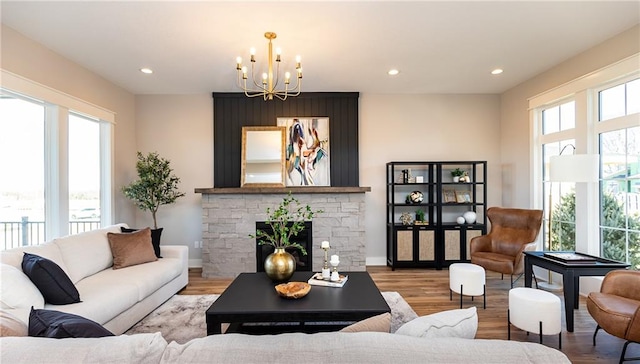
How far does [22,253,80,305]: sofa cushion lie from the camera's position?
2.14 meters

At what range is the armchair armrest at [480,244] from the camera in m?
4.02

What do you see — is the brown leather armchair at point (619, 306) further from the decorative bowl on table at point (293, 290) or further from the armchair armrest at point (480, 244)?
the decorative bowl on table at point (293, 290)

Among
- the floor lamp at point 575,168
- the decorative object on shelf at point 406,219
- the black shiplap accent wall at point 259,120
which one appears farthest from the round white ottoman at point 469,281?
the black shiplap accent wall at point 259,120

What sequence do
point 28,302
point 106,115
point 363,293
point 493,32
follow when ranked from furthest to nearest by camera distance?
point 106,115 → point 493,32 → point 363,293 → point 28,302

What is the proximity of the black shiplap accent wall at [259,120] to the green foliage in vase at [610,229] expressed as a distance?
278 centimetres

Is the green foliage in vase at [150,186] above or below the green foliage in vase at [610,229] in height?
above

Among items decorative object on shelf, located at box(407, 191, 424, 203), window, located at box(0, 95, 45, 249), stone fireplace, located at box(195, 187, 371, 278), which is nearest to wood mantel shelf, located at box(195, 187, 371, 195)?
stone fireplace, located at box(195, 187, 371, 278)

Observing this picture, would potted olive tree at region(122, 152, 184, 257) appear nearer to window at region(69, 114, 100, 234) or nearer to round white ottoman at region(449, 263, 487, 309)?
window at region(69, 114, 100, 234)

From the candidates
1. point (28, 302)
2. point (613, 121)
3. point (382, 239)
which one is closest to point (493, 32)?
point (613, 121)

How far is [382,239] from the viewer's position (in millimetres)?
4988

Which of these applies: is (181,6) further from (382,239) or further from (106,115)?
→ (382,239)

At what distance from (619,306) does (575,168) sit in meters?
1.41

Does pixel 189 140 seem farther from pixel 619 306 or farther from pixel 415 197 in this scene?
pixel 619 306

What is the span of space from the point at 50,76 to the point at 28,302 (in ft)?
8.42
